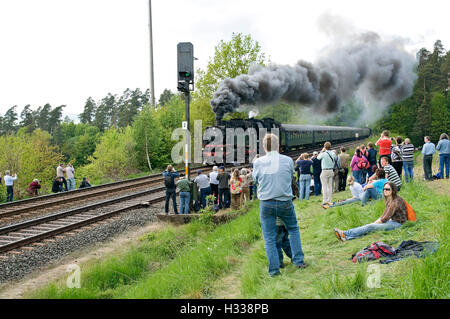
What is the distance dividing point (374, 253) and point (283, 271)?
1.22 meters

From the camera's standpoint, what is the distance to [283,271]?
15.5ft

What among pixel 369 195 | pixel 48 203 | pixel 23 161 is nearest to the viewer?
pixel 369 195

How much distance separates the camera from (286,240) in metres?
5.01

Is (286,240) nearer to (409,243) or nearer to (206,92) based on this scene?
(409,243)

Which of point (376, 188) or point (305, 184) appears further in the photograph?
point (305, 184)

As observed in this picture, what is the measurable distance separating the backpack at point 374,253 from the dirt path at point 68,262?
5.14 metres

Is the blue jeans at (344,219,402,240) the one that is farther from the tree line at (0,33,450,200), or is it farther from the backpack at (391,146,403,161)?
the tree line at (0,33,450,200)

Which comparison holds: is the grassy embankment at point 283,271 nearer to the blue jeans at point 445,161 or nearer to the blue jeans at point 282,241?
the blue jeans at point 282,241

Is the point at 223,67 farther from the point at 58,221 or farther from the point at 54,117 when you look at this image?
the point at 54,117

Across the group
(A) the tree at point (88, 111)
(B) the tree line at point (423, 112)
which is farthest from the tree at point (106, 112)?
(B) the tree line at point (423, 112)

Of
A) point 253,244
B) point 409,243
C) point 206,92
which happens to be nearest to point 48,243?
point 253,244

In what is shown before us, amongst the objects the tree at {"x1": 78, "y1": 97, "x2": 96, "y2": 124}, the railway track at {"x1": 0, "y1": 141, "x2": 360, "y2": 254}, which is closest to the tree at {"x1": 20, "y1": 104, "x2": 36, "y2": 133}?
the tree at {"x1": 78, "y1": 97, "x2": 96, "y2": 124}

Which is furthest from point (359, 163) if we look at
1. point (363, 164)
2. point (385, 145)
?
point (385, 145)

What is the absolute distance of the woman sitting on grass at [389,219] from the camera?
585 cm
